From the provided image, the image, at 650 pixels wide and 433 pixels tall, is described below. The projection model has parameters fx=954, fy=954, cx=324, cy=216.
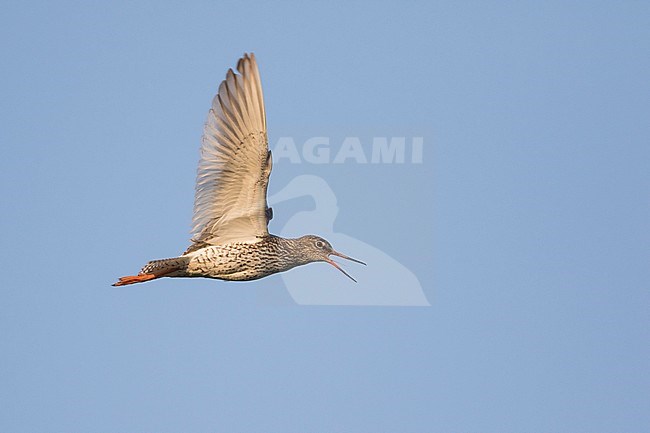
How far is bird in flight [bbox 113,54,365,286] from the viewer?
15664 mm

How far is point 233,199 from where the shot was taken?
1617 cm

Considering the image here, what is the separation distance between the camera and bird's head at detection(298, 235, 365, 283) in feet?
56.1

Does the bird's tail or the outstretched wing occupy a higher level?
the outstretched wing

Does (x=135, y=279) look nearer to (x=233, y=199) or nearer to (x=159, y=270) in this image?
(x=159, y=270)

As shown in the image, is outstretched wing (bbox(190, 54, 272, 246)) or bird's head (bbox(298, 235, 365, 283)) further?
bird's head (bbox(298, 235, 365, 283))

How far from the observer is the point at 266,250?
16531 millimetres

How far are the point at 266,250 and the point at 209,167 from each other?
1764 millimetres

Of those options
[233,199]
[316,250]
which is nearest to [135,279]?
[233,199]

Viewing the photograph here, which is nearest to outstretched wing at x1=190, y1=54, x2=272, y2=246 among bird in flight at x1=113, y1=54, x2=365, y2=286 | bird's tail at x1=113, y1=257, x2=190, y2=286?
bird in flight at x1=113, y1=54, x2=365, y2=286

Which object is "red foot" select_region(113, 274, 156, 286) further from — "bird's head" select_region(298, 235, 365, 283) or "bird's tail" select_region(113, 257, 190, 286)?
"bird's head" select_region(298, 235, 365, 283)

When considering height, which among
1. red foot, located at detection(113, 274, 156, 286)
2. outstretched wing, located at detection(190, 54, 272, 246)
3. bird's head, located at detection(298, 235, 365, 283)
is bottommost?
red foot, located at detection(113, 274, 156, 286)

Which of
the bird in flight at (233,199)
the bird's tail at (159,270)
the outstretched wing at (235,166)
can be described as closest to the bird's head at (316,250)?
the bird in flight at (233,199)

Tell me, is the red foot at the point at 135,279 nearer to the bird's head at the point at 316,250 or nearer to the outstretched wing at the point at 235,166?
the outstretched wing at the point at 235,166

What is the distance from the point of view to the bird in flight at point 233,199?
15664 mm
